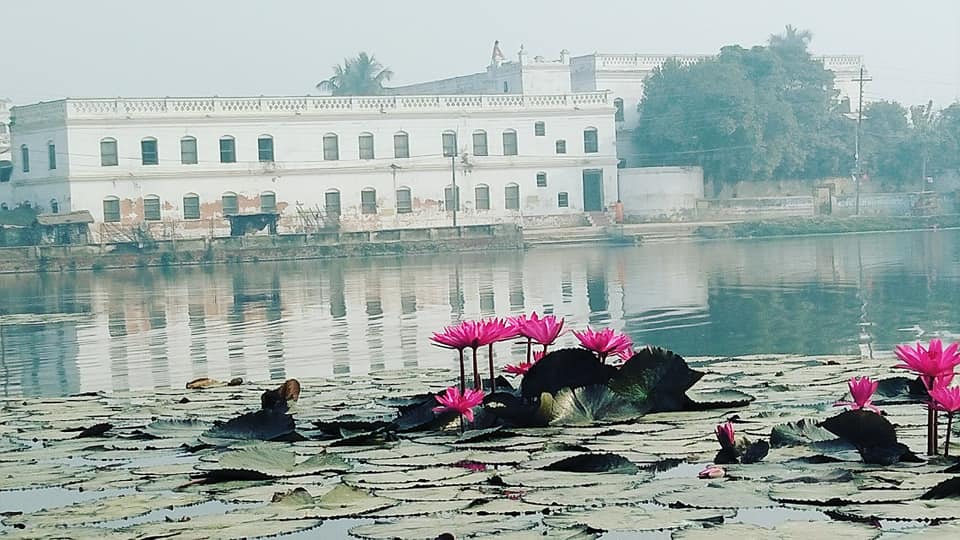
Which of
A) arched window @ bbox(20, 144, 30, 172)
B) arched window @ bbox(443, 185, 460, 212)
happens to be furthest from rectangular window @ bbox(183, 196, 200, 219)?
arched window @ bbox(443, 185, 460, 212)

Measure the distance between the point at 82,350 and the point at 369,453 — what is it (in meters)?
9.77

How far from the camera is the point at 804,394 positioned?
21.8 feet

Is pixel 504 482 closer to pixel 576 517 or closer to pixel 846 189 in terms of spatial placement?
pixel 576 517

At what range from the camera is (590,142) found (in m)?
48.1

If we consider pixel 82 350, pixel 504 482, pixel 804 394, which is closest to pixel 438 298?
pixel 82 350

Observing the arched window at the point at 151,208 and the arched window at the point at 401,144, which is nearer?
the arched window at the point at 151,208

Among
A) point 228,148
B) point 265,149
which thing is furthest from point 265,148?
point 228,148

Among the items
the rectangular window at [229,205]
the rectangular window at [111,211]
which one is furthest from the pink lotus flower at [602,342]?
the rectangular window at [229,205]

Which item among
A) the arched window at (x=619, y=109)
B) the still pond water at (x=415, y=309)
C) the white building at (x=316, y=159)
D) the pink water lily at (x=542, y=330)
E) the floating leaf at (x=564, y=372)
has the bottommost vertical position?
the still pond water at (x=415, y=309)

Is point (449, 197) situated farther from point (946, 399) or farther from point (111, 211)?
point (946, 399)

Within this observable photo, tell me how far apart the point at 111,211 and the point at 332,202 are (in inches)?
259

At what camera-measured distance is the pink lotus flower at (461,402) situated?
215 inches

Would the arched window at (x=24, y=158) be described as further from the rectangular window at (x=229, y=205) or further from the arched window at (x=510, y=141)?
the arched window at (x=510, y=141)

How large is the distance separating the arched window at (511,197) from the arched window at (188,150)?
9.60 metres
